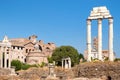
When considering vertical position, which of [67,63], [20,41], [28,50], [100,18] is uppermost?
[100,18]

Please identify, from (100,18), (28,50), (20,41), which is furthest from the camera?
(20,41)

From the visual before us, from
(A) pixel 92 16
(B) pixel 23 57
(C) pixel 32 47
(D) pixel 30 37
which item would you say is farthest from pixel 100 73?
(D) pixel 30 37

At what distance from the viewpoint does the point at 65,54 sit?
203ft

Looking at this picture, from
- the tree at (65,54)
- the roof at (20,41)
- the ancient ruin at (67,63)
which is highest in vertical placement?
the roof at (20,41)

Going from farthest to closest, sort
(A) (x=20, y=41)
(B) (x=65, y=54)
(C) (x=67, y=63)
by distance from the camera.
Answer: (A) (x=20, y=41) → (B) (x=65, y=54) → (C) (x=67, y=63)

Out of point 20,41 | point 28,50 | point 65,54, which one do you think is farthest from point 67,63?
point 20,41

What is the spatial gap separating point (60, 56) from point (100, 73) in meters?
27.1

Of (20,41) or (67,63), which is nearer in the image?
(67,63)

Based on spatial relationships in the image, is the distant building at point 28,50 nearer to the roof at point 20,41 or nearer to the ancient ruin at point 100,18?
the roof at point 20,41

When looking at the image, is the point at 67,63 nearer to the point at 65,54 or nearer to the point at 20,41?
the point at 65,54

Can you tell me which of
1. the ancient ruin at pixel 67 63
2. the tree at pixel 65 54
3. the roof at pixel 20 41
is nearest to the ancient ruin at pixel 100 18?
the ancient ruin at pixel 67 63

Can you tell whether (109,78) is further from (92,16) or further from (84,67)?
(92,16)

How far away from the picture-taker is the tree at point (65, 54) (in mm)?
60781

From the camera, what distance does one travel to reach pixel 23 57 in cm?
8506
